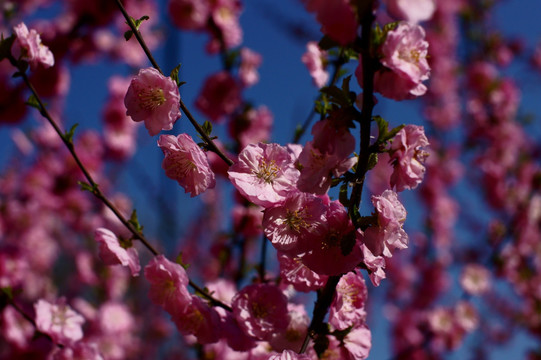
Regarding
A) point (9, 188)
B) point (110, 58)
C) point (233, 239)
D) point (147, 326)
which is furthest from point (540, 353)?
point (9, 188)

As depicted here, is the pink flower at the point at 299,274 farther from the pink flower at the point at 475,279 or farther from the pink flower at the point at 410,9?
the pink flower at the point at 475,279

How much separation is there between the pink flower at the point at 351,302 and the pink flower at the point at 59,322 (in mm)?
955

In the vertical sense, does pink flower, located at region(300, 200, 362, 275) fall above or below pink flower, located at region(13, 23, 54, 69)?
below

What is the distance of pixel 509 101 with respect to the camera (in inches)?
209

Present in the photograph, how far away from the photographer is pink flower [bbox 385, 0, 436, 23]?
78 cm

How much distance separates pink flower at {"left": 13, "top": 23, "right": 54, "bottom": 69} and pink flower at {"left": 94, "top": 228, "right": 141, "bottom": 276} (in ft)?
1.89

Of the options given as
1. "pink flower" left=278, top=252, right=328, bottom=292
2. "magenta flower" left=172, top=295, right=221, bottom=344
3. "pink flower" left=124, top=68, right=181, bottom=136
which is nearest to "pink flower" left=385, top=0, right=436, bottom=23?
"pink flower" left=124, top=68, right=181, bottom=136

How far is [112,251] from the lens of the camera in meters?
1.31

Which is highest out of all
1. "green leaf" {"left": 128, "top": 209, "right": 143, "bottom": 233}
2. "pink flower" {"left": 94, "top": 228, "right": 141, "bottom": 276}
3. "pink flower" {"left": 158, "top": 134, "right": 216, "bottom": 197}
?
"pink flower" {"left": 158, "top": 134, "right": 216, "bottom": 197}

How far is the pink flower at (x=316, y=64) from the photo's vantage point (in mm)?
1581

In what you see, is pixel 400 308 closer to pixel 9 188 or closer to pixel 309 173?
pixel 9 188

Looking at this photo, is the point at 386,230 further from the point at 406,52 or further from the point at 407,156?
the point at 406,52

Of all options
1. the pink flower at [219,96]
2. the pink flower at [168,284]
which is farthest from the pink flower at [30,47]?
the pink flower at [219,96]

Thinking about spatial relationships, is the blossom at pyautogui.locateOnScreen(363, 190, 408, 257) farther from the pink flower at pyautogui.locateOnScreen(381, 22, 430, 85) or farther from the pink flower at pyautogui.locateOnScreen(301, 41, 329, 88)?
the pink flower at pyautogui.locateOnScreen(301, 41, 329, 88)
